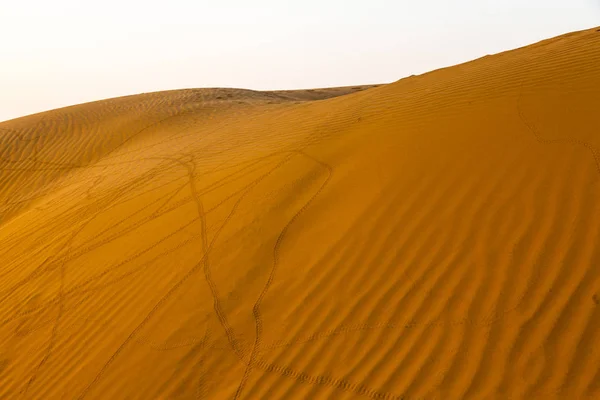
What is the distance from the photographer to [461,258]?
3.75 metres

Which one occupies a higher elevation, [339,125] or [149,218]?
[339,125]

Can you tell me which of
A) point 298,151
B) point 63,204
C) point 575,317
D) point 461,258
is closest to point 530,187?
point 461,258

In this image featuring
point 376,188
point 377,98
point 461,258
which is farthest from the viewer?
point 377,98

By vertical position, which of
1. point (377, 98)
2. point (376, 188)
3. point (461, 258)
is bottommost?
point (461, 258)

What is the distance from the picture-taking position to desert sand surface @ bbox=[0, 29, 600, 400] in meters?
3.16

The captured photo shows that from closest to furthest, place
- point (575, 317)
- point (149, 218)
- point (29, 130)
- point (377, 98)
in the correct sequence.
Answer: point (575, 317)
point (149, 218)
point (377, 98)
point (29, 130)

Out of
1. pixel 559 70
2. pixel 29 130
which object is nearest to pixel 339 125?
pixel 559 70

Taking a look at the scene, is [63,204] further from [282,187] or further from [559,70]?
[559,70]

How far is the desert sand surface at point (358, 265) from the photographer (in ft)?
10.4

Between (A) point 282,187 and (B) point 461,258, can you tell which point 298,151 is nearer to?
(A) point 282,187

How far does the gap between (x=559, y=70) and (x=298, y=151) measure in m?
3.63

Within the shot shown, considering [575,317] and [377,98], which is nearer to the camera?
[575,317]

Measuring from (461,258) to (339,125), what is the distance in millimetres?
3954

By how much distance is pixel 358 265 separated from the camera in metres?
4.18
